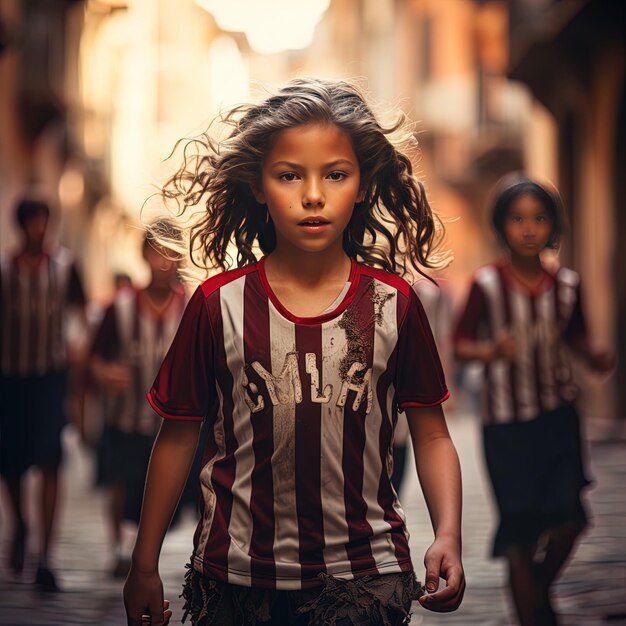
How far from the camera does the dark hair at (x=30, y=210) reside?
7.81 m

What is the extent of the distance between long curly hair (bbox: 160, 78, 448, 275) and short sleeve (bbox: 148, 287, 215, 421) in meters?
0.30

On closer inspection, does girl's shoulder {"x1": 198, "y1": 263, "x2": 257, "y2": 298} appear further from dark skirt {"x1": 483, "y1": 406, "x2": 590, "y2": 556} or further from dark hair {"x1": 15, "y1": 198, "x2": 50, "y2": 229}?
dark hair {"x1": 15, "y1": 198, "x2": 50, "y2": 229}

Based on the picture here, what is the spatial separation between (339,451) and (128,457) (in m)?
5.18

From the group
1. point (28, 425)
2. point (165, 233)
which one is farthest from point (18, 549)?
point (165, 233)

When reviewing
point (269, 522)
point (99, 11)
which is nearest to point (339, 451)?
point (269, 522)

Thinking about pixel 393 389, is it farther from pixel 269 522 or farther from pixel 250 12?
pixel 250 12

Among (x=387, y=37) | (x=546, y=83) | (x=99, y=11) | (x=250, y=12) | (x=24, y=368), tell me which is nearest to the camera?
(x=24, y=368)

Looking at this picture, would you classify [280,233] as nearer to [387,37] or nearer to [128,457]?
[128,457]

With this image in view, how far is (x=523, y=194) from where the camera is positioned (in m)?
5.91

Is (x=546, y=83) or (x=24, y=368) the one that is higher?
(x=546, y=83)

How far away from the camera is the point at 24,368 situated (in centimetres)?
800

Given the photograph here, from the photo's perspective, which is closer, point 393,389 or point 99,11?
point 393,389

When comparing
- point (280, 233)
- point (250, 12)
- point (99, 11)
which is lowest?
point (280, 233)

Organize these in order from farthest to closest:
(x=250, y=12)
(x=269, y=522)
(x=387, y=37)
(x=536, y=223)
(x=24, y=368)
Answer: (x=387, y=37)
(x=250, y=12)
(x=24, y=368)
(x=536, y=223)
(x=269, y=522)
